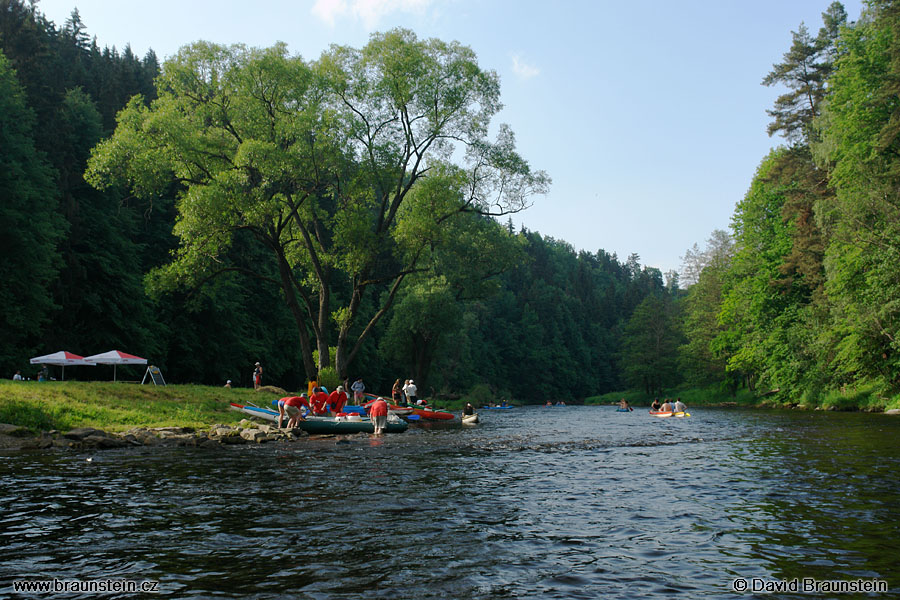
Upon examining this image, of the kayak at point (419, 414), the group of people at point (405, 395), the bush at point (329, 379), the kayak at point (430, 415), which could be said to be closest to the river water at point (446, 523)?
the bush at point (329, 379)

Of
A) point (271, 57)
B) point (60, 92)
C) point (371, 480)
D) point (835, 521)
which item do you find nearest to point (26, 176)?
point (60, 92)

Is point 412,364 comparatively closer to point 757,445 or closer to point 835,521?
point 757,445

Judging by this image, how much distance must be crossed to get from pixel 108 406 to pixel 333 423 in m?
7.77

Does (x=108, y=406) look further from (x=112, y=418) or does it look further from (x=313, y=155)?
(x=313, y=155)

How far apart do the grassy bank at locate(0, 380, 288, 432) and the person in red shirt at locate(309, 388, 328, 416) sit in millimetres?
3160

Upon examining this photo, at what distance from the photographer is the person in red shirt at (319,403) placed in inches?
966

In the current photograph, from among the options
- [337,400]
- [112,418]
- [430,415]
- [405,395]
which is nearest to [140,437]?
[112,418]

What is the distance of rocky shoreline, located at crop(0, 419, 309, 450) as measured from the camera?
56.1 ft

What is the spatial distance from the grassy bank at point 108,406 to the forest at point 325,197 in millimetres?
5850

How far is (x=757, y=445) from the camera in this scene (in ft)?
63.2

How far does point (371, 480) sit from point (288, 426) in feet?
35.8

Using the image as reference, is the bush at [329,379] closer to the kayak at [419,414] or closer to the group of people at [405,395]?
the kayak at [419,414]

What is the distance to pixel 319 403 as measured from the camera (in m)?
24.6

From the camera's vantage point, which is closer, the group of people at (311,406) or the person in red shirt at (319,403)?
the group of people at (311,406)
